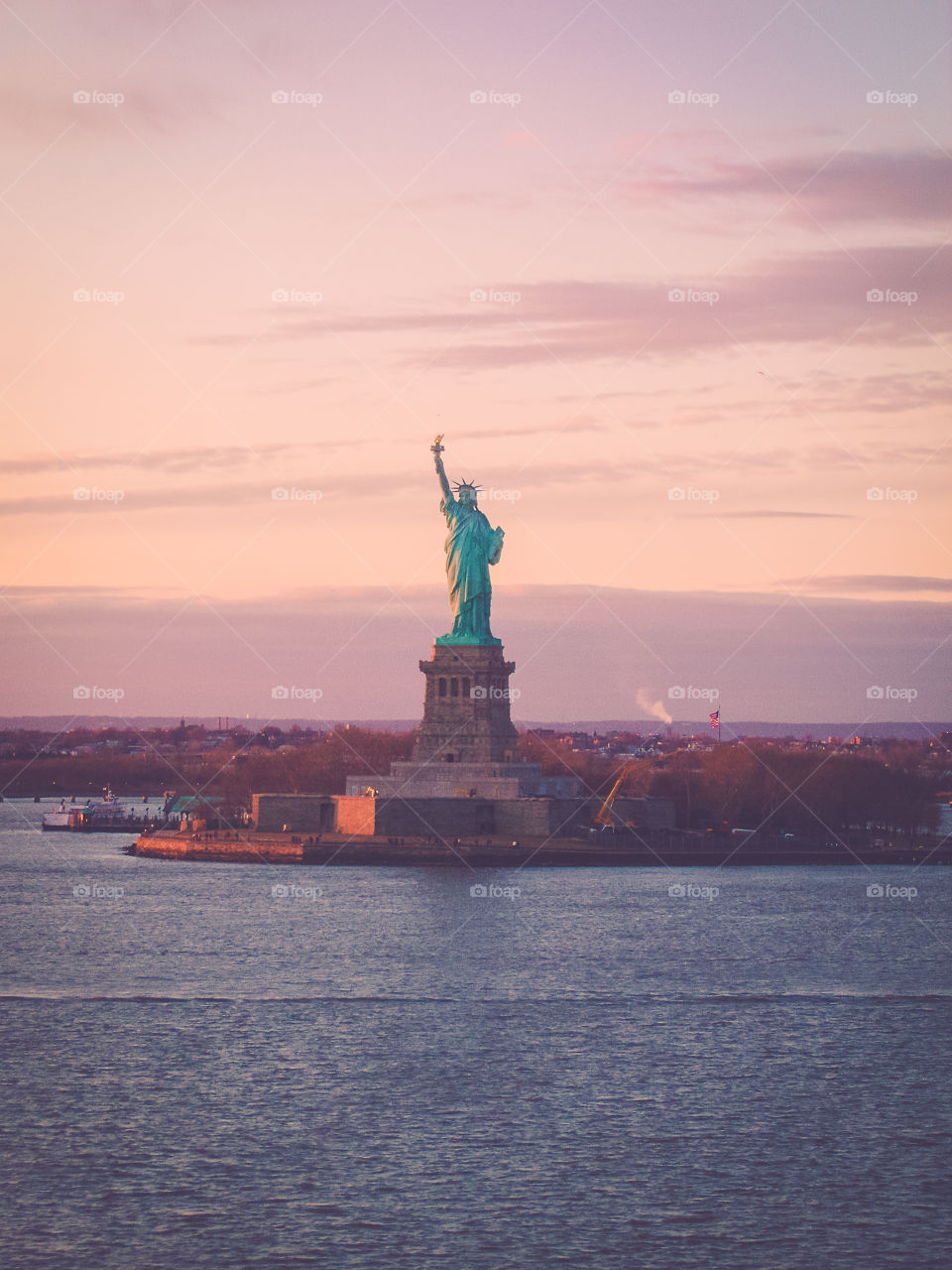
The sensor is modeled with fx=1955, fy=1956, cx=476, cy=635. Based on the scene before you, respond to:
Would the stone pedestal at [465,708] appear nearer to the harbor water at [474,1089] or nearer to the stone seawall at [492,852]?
the stone seawall at [492,852]

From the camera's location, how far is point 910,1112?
2659 centimetres

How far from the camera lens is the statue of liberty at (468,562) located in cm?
6388

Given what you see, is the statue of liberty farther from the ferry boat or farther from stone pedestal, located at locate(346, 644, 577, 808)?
the ferry boat

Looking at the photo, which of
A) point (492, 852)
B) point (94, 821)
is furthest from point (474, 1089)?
point (94, 821)

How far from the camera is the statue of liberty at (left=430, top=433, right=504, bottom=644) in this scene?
6388 centimetres

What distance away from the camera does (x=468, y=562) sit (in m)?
64.0

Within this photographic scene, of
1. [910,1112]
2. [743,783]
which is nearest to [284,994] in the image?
[910,1112]

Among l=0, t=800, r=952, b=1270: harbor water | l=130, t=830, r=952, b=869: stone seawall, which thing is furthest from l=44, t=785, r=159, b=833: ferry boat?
l=0, t=800, r=952, b=1270: harbor water

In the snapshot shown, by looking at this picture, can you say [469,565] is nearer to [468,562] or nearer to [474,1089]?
[468,562]

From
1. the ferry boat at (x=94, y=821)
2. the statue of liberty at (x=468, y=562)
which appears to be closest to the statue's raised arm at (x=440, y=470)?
the statue of liberty at (x=468, y=562)

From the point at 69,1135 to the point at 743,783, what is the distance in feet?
181

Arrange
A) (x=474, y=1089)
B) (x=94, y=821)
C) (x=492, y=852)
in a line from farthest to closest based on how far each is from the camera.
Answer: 1. (x=94, y=821)
2. (x=492, y=852)
3. (x=474, y=1089)

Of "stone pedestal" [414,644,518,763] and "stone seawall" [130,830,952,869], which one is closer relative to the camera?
Result: "stone seawall" [130,830,952,869]

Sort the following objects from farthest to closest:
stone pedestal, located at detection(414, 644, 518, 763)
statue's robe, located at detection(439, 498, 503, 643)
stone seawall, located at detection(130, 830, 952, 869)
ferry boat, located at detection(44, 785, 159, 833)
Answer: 1. ferry boat, located at detection(44, 785, 159, 833)
2. statue's robe, located at detection(439, 498, 503, 643)
3. stone pedestal, located at detection(414, 644, 518, 763)
4. stone seawall, located at detection(130, 830, 952, 869)
